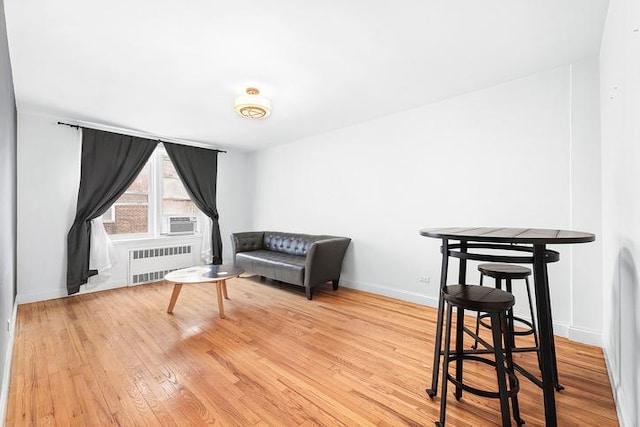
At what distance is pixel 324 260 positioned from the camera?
3.91m

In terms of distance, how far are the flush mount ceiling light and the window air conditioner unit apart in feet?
9.85

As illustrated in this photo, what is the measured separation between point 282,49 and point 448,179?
230cm

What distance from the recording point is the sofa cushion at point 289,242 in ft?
15.0

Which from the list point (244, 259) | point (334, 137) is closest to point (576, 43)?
point (334, 137)

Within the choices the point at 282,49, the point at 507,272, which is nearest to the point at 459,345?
the point at 507,272

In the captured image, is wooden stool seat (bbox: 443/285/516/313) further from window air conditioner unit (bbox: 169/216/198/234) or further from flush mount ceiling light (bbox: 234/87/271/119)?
window air conditioner unit (bbox: 169/216/198/234)

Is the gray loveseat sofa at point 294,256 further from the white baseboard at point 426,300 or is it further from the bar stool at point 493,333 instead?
the bar stool at point 493,333

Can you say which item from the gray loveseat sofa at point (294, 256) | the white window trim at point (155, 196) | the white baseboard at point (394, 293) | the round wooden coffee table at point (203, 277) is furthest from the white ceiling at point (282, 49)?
the white baseboard at point (394, 293)

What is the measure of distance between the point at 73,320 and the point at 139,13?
316cm

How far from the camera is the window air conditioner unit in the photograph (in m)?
5.12

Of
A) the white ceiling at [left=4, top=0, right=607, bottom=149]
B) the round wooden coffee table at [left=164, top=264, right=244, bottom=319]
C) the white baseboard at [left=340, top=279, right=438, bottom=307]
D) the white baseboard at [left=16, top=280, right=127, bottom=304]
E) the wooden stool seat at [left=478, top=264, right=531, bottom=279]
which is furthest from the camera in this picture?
the white baseboard at [left=16, top=280, right=127, bottom=304]

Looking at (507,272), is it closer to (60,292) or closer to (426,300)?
(426,300)

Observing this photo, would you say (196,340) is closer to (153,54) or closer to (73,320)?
(73,320)

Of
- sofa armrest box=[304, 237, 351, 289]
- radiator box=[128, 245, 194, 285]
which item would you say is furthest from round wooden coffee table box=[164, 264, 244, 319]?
radiator box=[128, 245, 194, 285]
